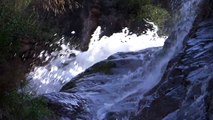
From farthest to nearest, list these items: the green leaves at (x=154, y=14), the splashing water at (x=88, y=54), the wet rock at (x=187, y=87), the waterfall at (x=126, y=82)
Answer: the green leaves at (x=154, y=14), the splashing water at (x=88, y=54), the waterfall at (x=126, y=82), the wet rock at (x=187, y=87)

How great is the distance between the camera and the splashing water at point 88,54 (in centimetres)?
1238

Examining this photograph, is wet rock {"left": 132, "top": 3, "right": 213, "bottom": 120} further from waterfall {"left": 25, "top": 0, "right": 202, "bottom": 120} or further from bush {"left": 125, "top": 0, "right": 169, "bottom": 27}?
bush {"left": 125, "top": 0, "right": 169, "bottom": 27}

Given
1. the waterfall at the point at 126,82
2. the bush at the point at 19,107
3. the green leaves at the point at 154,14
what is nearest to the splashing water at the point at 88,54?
the waterfall at the point at 126,82

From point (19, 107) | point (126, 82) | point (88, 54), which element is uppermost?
point (88, 54)

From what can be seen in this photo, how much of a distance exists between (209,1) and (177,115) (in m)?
2.46

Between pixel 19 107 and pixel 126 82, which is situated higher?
pixel 19 107

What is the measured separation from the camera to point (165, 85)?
6.84 meters

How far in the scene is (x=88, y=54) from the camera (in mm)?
14164

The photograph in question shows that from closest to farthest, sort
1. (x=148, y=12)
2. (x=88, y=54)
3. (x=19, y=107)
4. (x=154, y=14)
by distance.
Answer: (x=19, y=107) < (x=88, y=54) < (x=154, y=14) < (x=148, y=12)

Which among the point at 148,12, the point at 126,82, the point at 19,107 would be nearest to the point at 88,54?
the point at 148,12

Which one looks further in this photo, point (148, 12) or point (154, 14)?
point (148, 12)

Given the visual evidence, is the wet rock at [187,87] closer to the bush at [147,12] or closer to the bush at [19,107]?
the bush at [19,107]

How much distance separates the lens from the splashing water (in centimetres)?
1238

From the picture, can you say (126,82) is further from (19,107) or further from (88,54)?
(88,54)
